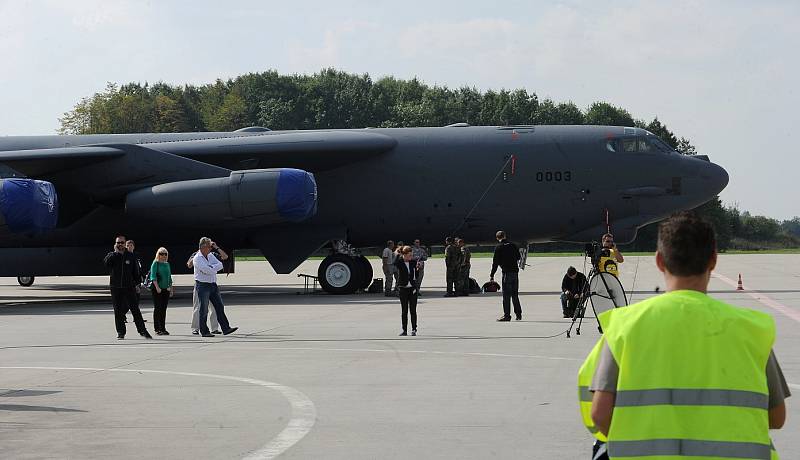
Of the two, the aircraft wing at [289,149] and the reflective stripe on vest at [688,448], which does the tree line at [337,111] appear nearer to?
the aircraft wing at [289,149]

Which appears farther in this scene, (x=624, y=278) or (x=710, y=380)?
(x=624, y=278)

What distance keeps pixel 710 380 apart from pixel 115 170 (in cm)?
2525

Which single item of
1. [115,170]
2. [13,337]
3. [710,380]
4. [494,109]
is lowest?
[13,337]

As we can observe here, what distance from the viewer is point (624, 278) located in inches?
1547

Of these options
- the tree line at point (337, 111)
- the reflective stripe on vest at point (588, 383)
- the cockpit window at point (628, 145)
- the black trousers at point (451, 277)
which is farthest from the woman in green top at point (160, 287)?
the tree line at point (337, 111)

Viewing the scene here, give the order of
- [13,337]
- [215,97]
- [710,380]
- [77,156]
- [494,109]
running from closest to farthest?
[710,380], [13,337], [77,156], [494,109], [215,97]

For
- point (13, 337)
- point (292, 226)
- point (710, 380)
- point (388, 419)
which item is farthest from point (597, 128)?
point (710, 380)

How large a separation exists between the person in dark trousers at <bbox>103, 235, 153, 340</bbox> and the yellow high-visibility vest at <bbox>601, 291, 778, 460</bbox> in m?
15.3

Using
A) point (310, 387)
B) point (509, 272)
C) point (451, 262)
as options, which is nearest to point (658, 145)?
point (451, 262)

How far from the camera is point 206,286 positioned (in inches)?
726

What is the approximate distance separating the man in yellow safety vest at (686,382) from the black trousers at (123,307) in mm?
15390

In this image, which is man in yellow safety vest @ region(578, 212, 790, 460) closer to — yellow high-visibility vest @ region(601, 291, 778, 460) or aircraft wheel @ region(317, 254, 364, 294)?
yellow high-visibility vest @ region(601, 291, 778, 460)

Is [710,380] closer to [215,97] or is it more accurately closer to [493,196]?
[493,196]

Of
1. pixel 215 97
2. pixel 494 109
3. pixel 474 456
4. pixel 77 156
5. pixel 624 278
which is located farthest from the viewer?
pixel 215 97
